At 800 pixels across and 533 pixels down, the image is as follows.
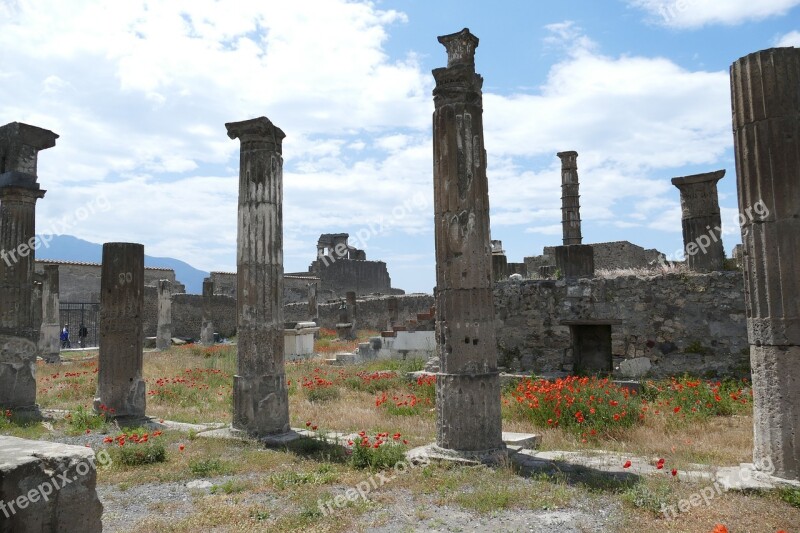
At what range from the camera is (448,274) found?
5965 millimetres

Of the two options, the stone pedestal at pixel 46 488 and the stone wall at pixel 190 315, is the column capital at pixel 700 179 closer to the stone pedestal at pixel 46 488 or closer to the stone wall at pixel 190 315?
the stone pedestal at pixel 46 488

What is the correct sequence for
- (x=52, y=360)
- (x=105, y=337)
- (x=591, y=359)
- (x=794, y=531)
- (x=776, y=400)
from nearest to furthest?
(x=794, y=531) → (x=776, y=400) → (x=105, y=337) → (x=591, y=359) → (x=52, y=360)

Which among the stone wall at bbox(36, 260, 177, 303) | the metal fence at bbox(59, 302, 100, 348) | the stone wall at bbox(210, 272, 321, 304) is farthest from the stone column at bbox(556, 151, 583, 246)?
the stone wall at bbox(36, 260, 177, 303)

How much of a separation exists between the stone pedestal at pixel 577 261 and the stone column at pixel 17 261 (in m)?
9.67

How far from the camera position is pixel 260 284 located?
7.60 meters

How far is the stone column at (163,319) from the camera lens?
24500 millimetres

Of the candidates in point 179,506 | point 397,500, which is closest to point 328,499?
point 397,500

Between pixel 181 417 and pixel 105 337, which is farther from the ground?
pixel 105 337

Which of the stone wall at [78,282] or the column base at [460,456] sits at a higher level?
the stone wall at [78,282]

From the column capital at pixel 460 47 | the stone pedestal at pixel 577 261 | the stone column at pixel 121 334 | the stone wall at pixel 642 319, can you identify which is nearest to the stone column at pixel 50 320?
the stone column at pixel 121 334

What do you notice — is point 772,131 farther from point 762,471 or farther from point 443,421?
point 443,421

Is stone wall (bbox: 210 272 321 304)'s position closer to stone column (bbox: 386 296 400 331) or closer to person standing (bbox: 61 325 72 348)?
person standing (bbox: 61 325 72 348)

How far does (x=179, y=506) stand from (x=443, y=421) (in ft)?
8.24

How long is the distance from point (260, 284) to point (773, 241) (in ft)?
18.4
